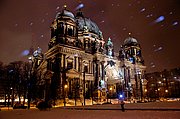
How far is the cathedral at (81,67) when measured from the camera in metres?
53.2

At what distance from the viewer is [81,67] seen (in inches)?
2343

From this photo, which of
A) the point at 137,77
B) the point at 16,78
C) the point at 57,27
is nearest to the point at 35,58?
the point at 57,27

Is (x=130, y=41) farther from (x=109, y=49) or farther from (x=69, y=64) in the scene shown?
(x=69, y=64)

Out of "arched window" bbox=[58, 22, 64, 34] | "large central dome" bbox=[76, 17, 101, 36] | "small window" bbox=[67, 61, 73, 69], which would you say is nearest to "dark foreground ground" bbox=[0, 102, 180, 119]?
"small window" bbox=[67, 61, 73, 69]

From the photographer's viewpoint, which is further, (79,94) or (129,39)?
(129,39)

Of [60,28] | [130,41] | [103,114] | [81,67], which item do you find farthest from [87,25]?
[103,114]

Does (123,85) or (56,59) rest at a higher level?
(56,59)

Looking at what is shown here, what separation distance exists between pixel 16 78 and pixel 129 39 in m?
59.7

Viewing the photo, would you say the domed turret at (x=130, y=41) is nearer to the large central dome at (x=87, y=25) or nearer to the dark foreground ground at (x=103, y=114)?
the large central dome at (x=87, y=25)

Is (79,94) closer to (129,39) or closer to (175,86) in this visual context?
(129,39)

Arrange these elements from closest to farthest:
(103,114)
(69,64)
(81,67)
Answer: (103,114) < (69,64) < (81,67)

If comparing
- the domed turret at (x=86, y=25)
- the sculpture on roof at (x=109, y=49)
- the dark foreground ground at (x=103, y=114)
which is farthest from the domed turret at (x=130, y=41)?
the dark foreground ground at (x=103, y=114)

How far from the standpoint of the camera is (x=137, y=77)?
8056cm

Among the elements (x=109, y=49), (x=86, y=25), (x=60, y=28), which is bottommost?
(x=109, y=49)
